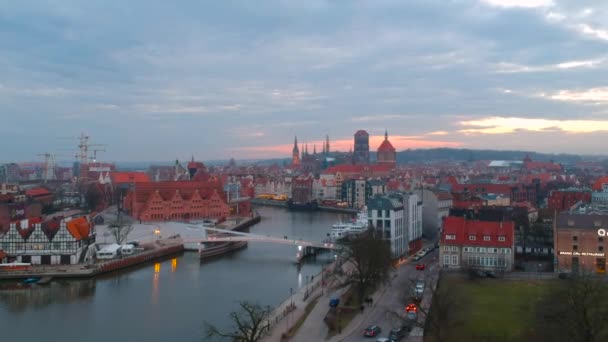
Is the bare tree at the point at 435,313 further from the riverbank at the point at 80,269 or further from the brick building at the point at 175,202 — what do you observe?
the brick building at the point at 175,202

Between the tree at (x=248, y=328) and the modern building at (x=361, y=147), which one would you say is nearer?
the tree at (x=248, y=328)

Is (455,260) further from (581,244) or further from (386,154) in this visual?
(386,154)

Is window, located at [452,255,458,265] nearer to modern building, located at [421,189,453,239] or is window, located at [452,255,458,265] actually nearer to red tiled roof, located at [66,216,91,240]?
modern building, located at [421,189,453,239]

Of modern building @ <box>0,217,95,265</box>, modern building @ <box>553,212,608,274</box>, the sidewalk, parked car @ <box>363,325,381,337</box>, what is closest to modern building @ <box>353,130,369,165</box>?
modern building @ <box>0,217,95,265</box>

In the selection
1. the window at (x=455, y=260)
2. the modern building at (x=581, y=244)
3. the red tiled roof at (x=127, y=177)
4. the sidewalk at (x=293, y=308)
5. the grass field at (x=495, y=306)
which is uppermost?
the red tiled roof at (x=127, y=177)

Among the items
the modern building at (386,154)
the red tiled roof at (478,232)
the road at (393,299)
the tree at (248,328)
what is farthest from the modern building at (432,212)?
the modern building at (386,154)

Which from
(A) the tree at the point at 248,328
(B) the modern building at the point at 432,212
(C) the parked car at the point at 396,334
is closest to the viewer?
(A) the tree at the point at 248,328

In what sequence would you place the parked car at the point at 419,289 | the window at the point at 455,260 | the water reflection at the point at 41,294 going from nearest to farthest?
the parked car at the point at 419,289 < the water reflection at the point at 41,294 < the window at the point at 455,260
